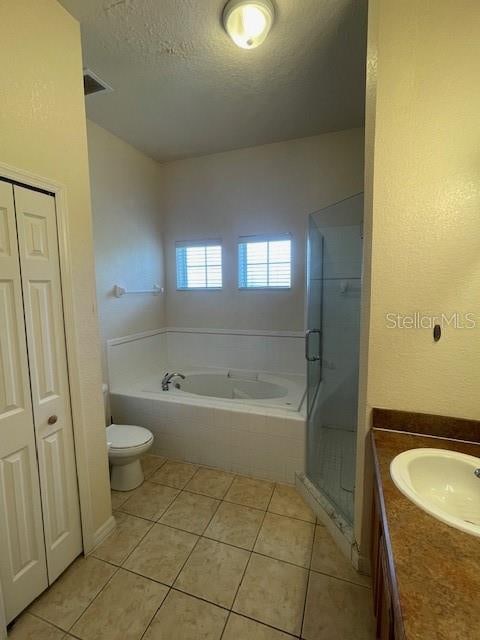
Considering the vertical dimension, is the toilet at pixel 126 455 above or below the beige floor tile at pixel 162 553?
above

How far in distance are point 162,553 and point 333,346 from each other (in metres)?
1.86

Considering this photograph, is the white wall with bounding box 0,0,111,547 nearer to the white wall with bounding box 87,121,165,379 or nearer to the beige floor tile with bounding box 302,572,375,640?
the white wall with bounding box 87,121,165,379

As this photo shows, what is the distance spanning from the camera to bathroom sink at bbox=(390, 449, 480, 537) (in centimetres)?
102

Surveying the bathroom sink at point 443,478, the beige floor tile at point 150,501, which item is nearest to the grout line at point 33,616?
the beige floor tile at point 150,501

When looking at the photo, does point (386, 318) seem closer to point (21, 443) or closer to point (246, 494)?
point (246, 494)

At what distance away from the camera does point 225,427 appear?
2314 mm

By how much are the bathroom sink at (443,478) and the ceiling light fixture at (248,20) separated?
7.08ft

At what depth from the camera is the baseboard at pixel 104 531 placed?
5.45ft

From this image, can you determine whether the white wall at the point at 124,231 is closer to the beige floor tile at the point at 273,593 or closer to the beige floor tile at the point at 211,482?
the beige floor tile at the point at 211,482

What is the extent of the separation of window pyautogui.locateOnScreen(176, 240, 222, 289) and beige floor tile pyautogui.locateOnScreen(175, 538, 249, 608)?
244cm

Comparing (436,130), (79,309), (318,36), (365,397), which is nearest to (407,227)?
(436,130)

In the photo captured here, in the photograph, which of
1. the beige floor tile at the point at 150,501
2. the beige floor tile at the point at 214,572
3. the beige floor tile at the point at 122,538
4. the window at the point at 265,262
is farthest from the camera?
the window at the point at 265,262

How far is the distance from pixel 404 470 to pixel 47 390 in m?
1.59

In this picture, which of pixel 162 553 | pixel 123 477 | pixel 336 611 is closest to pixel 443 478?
pixel 336 611
